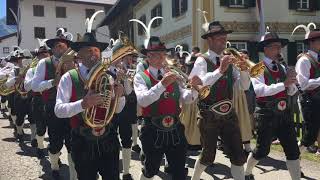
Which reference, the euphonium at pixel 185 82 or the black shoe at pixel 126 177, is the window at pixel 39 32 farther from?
→ the euphonium at pixel 185 82

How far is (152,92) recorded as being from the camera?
4.83 meters

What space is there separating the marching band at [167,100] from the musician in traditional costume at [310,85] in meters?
0.01

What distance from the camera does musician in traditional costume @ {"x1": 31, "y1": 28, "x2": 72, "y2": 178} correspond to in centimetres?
678

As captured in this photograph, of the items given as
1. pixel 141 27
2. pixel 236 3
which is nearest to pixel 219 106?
pixel 236 3

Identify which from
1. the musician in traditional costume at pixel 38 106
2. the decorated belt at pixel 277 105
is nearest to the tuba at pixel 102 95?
the decorated belt at pixel 277 105

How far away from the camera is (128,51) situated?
4578 millimetres

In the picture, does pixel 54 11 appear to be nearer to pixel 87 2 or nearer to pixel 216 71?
pixel 87 2

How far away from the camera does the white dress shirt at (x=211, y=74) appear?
5.27 meters

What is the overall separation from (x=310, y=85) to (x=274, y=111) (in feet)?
3.60

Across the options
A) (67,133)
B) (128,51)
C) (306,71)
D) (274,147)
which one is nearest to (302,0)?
(274,147)

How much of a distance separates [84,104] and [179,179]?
58.4 inches

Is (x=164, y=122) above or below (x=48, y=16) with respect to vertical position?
below

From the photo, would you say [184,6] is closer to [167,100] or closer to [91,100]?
[167,100]

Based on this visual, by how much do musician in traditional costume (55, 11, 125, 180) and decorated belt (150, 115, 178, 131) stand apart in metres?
0.61
